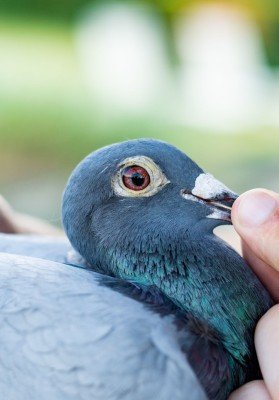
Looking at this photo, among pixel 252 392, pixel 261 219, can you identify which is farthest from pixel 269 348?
pixel 261 219

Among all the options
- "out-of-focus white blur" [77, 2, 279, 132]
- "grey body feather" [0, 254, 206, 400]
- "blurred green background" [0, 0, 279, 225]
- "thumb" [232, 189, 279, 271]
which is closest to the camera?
"grey body feather" [0, 254, 206, 400]

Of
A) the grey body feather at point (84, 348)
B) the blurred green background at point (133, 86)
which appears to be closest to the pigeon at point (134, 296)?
the grey body feather at point (84, 348)

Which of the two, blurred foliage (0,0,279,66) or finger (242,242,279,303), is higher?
blurred foliage (0,0,279,66)

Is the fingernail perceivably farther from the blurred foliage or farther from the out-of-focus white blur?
the blurred foliage

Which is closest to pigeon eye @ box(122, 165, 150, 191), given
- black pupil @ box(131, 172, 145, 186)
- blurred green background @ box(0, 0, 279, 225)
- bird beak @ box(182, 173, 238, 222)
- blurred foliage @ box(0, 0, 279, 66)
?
black pupil @ box(131, 172, 145, 186)

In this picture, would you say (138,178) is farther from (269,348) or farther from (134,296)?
(269,348)

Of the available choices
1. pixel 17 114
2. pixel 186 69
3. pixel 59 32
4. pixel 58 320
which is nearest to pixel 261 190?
pixel 58 320
